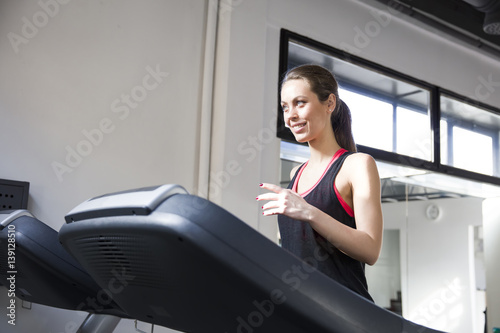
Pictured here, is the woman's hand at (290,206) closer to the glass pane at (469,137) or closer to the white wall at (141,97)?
the white wall at (141,97)

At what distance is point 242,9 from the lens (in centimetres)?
306

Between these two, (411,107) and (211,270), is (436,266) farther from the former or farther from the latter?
(211,270)

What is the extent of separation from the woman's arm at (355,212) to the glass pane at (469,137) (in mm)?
3172

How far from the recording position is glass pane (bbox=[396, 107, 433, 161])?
13.0ft

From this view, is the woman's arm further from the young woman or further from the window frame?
the window frame

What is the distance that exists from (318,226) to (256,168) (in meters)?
1.96

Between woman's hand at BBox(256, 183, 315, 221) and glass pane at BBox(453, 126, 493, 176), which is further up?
glass pane at BBox(453, 126, 493, 176)

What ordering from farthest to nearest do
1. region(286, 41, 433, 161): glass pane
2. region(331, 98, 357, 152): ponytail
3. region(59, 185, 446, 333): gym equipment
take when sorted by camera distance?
region(286, 41, 433, 161): glass pane, region(331, 98, 357, 152): ponytail, region(59, 185, 446, 333): gym equipment

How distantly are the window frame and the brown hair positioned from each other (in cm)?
163

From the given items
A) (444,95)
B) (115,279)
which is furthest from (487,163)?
(115,279)

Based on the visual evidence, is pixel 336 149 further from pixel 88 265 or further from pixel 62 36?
pixel 62 36

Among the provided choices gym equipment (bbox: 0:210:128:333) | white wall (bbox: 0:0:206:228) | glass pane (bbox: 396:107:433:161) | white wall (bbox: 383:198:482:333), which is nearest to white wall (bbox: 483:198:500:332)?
glass pane (bbox: 396:107:433:161)

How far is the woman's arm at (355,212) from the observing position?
1.01 meters

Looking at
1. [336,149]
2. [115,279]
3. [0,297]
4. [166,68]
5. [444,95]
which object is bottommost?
[0,297]
